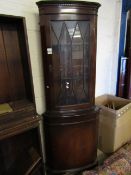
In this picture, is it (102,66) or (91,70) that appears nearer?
(91,70)

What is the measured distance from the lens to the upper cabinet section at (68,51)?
134 cm

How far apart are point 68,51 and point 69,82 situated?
0.99 feet

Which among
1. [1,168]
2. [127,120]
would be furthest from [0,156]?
[127,120]

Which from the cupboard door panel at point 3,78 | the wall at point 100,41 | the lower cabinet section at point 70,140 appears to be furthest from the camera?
the lower cabinet section at point 70,140

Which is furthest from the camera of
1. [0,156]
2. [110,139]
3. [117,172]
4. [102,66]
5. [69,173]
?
[102,66]

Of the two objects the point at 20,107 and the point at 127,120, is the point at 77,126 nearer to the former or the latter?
the point at 20,107

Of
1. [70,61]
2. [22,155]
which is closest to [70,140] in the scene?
[22,155]

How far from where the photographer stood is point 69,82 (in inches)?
61.0

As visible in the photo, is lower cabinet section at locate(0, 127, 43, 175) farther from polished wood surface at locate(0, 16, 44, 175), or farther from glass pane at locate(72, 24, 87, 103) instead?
glass pane at locate(72, 24, 87, 103)

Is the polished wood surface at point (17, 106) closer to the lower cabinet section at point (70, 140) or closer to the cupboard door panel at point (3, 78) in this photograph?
the cupboard door panel at point (3, 78)

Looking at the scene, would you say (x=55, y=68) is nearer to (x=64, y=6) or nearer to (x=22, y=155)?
(x=64, y=6)

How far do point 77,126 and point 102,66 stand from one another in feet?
3.55

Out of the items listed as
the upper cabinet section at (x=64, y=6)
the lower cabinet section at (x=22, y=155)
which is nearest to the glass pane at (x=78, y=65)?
the upper cabinet section at (x=64, y=6)

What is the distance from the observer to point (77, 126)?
1646 millimetres
